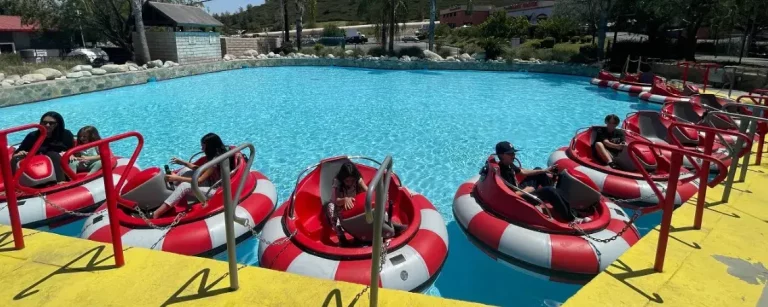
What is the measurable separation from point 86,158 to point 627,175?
794 cm

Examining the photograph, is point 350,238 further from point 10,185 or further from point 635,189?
point 635,189

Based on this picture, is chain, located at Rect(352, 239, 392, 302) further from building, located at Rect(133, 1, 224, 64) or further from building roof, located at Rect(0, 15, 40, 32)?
building roof, located at Rect(0, 15, 40, 32)

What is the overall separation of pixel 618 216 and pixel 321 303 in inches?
150

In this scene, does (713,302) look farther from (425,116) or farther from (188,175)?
(425,116)

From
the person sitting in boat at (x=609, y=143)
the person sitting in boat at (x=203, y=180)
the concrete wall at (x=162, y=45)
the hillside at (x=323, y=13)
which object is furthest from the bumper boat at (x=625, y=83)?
the hillside at (x=323, y=13)

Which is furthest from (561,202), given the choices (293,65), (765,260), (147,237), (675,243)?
(293,65)

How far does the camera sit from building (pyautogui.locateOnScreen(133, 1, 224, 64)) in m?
26.0

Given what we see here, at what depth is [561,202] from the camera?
5102 millimetres

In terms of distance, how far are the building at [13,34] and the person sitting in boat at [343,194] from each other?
129 feet

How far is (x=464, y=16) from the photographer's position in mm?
72438

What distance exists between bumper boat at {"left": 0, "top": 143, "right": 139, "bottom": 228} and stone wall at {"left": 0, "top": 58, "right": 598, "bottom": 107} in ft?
39.7

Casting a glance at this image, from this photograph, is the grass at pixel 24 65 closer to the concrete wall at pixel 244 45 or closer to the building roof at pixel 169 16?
the building roof at pixel 169 16

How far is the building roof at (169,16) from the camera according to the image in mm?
26078

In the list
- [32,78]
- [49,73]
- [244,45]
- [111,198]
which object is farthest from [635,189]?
→ [244,45]
